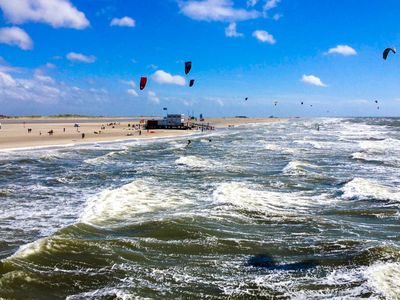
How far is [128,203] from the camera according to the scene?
54.4ft

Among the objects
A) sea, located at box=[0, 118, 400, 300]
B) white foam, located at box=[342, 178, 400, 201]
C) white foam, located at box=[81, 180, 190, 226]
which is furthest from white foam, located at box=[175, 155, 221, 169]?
white foam, located at box=[342, 178, 400, 201]

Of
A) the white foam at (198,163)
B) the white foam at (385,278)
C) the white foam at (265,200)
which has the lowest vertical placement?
the white foam at (385,278)

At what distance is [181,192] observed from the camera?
18719 mm

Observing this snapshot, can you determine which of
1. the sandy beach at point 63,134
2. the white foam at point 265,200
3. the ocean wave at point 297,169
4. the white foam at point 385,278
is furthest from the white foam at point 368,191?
the sandy beach at point 63,134

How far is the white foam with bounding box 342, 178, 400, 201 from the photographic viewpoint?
685 inches

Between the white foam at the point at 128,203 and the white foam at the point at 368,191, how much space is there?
706cm

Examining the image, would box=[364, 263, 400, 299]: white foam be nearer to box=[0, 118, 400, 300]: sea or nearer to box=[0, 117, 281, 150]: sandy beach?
box=[0, 118, 400, 300]: sea

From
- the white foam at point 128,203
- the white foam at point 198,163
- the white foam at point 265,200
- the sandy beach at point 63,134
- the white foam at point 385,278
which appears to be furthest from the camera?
the sandy beach at point 63,134

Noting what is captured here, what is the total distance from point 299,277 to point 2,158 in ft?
89.6

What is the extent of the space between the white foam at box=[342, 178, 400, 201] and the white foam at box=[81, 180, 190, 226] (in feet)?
23.2

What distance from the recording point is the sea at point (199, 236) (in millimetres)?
8742

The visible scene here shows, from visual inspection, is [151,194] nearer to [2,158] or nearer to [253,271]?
[253,271]

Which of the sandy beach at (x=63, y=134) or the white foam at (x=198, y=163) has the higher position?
the sandy beach at (x=63, y=134)

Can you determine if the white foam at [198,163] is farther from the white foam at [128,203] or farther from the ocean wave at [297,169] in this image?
the white foam at [128,203]
